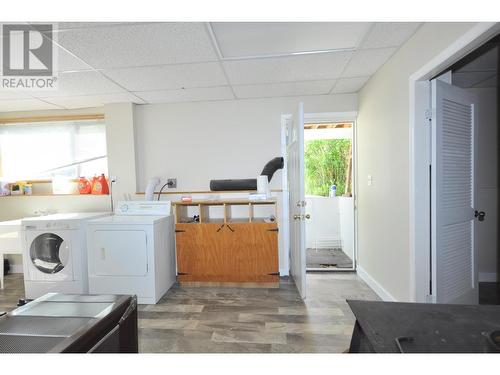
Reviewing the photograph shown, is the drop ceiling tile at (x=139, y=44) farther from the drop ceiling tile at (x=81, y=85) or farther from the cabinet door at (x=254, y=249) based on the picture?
the cabinet door at (x=254, y=249)

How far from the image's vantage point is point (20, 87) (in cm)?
246

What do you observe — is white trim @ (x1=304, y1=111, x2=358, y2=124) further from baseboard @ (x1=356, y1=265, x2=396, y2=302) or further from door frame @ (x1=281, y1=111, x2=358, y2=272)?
baseboard @ (x1=356, y1=265, x2=396, y2=302)

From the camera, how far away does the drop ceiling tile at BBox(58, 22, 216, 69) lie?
5.29ft

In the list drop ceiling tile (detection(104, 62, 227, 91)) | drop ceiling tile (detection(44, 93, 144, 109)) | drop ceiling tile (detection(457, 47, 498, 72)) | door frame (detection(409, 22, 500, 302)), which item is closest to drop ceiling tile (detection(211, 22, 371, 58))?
drop ceiling tile (detection(104, 62, 227, 91))

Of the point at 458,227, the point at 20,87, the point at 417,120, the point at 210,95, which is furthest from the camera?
the point at 210,95

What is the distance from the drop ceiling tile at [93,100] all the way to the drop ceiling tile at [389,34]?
2.57 meters

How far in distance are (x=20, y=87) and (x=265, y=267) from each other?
10.6ft

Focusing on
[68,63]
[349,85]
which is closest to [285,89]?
[349,85]

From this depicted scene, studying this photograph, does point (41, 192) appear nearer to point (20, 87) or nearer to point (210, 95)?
point (20, 87)

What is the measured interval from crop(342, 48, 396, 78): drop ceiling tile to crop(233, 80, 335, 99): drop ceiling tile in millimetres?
271

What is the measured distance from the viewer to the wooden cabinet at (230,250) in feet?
8.93

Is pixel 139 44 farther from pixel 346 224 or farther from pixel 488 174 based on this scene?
pixel 488 174

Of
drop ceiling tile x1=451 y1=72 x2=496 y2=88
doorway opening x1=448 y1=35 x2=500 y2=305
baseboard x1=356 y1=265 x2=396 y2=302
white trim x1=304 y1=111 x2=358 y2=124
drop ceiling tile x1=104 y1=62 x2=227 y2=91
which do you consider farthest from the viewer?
white trim x1=304 y1=111 x2=358 y2=124
